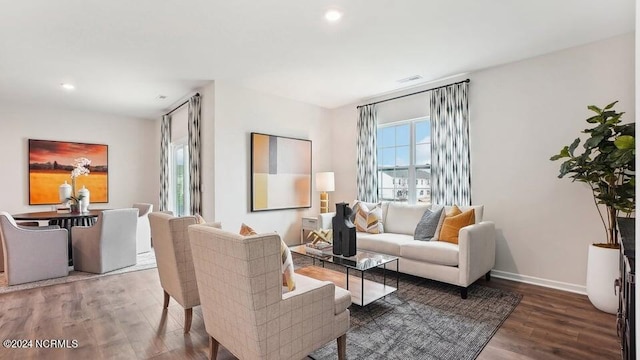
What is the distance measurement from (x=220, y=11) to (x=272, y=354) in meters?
2.64

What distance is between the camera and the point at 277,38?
316 cm

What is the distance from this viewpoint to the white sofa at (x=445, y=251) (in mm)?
3145

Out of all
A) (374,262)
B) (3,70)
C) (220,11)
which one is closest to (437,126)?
(374,262)

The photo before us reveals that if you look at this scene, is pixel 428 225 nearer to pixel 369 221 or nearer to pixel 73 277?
pixel 369 221

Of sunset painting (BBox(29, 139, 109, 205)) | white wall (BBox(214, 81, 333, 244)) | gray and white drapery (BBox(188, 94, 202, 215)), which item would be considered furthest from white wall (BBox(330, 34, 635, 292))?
sunset painting (BBox(29, 139, 109, 205))

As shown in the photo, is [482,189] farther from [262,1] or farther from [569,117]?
[262,1]

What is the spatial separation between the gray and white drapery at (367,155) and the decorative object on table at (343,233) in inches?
84.2

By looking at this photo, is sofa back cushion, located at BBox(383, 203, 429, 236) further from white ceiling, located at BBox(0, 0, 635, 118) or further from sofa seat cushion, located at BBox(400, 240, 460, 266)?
white ceiling, located at BBox(0, 0, 635, 118)

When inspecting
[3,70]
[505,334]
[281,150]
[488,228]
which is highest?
[3,70]

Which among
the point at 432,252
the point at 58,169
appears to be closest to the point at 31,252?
the point at 58,169

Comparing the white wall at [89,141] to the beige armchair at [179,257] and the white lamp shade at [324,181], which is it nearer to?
the white lamp shade at [324,181]

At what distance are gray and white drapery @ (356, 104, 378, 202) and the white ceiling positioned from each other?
73 cm

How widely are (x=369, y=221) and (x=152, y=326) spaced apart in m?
2.88

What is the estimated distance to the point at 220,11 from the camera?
266 centimetres
